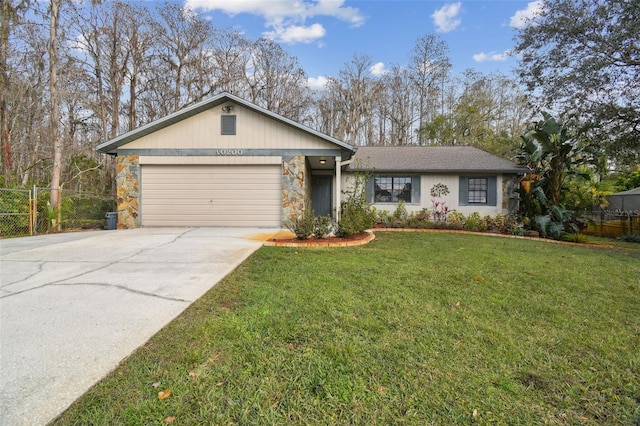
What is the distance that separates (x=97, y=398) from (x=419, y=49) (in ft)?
90.1

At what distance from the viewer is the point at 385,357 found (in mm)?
2338

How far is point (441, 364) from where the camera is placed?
225 cm

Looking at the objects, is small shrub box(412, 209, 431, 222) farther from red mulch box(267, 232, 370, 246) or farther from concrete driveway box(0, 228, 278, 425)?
concrete driveway box(0, 228, 278, 425)

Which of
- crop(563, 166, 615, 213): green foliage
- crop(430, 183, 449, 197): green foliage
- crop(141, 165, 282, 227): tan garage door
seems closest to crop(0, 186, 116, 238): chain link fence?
crop(141, 165, 282, 227): tan garage door

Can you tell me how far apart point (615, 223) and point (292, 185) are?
12.5 metres

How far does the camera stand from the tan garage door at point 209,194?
32.8 ft

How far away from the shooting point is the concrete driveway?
1971mm

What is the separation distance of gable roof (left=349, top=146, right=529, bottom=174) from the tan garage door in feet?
12.4

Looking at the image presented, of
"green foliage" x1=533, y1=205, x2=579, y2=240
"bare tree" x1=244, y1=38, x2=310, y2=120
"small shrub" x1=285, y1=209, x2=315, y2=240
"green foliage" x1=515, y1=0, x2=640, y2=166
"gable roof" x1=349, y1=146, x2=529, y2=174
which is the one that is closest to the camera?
"small shrub" x1=285, y1=209, x2=315, y2=240

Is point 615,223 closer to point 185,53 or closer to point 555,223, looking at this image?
point 555,223

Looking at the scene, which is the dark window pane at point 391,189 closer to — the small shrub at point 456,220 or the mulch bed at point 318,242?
the small shrub at point 456,220

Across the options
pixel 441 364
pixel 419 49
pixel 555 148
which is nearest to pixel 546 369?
pixel 441 364

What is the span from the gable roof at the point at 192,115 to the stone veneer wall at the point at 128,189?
1.81ft

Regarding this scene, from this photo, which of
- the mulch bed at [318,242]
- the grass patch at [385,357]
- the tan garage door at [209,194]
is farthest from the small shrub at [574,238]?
the tan garage door at [209,194]
